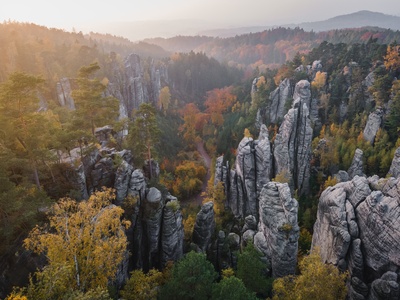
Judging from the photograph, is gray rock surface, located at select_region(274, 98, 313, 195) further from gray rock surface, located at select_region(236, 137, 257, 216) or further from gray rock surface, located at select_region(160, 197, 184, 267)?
gray rock surface, located at select_region(160, 197, 184, 267)

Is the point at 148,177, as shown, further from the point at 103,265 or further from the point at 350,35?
the point at 350,35

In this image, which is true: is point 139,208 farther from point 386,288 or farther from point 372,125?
point 372,125

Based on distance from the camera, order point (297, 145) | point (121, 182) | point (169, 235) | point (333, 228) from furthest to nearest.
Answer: point (297, 145)
point (169, 235)
point (121, 182)
point (333, 228)

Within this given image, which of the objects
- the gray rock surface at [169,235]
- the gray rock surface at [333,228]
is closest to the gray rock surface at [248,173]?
the gray rock surface at [333,228]

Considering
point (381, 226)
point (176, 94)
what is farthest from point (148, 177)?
point (176, 94)

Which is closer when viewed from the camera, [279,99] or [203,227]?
[203,227]

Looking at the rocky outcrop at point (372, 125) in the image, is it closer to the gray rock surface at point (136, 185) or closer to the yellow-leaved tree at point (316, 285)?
the yellow-leaved tree at point (316, 285)

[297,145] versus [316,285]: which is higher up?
[316,285]

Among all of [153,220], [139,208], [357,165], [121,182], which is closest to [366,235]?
[153,220]
